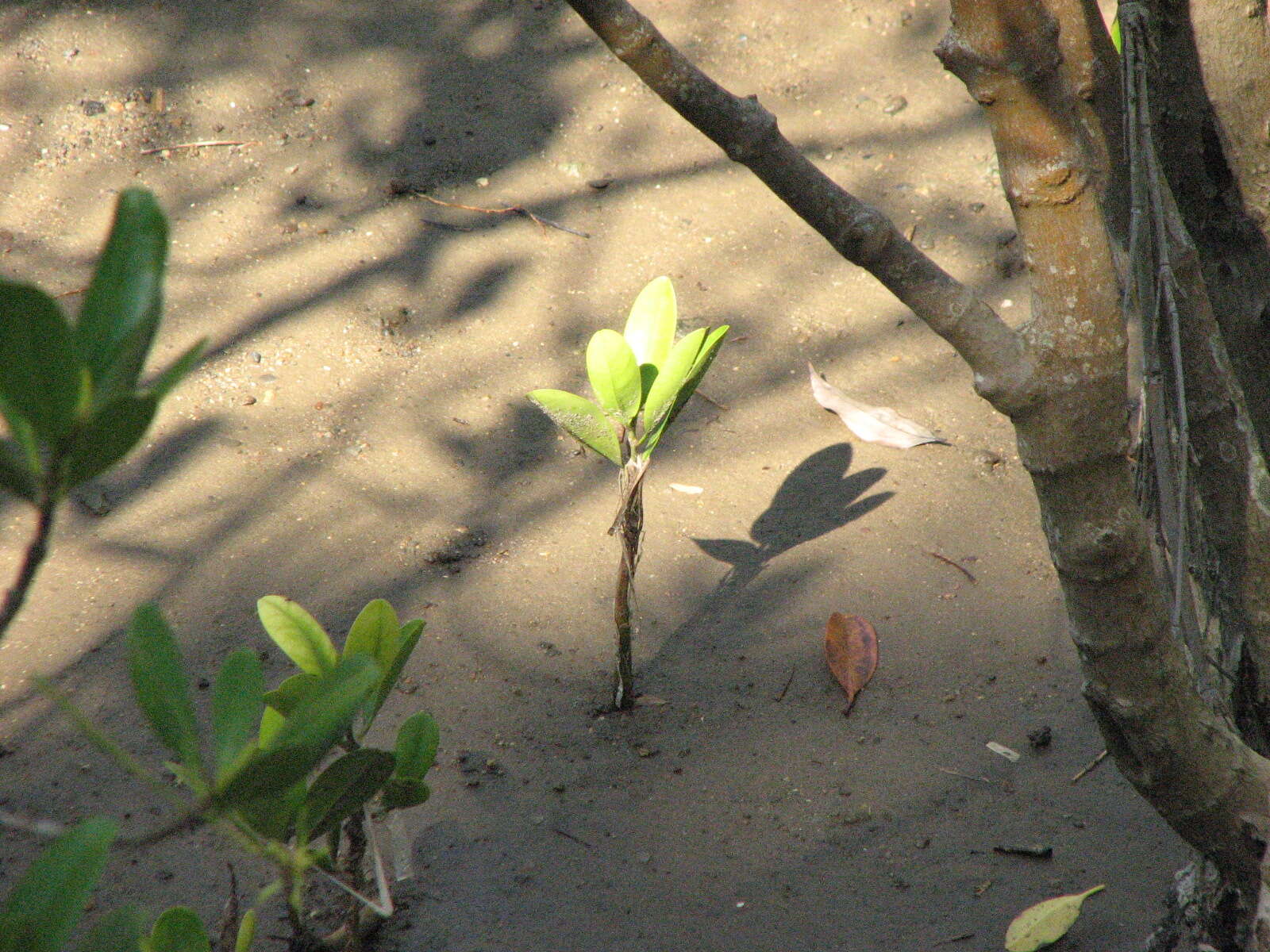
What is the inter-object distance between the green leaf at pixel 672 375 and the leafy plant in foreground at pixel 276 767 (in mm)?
529

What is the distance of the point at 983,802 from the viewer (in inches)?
64.4

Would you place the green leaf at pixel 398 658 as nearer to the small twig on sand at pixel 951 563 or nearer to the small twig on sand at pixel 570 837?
the small twig on sand at pixel 570 837

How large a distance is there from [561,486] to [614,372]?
0.72 m

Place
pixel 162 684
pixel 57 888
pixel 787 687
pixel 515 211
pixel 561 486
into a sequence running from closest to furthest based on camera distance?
pixel 57 888 < pixel 162 684 < pixel 787 687 < pixel 561 486 < pixel 515 211

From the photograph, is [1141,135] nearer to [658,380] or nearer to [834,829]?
[658,380]

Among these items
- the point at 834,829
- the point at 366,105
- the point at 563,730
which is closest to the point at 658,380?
the point at 563,730

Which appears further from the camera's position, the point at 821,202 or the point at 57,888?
the point at 821,202

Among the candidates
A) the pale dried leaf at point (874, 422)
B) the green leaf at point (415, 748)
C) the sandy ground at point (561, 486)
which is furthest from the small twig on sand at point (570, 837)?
the pale dried leaf at point (874, 422)

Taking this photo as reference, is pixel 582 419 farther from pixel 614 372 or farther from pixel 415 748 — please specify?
pixel 415 748

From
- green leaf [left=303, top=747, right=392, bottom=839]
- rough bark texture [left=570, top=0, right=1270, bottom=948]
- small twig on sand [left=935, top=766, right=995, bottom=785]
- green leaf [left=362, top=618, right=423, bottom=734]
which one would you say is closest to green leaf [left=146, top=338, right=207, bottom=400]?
rough bark texture [left=570, top=0, right=1270, bottom=948]

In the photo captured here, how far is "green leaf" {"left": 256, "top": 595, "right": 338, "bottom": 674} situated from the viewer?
1209 millimetres

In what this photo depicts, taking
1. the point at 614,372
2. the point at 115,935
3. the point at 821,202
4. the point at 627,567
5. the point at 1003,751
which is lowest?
the point at 1003,751

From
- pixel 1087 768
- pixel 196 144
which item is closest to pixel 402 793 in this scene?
pixel 1087 768

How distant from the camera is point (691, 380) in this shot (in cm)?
162
